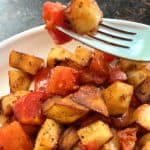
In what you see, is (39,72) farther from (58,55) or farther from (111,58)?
(111,58)

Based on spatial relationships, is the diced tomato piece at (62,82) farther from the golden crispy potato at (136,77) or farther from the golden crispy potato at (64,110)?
the golden crispy potato at (136,77)

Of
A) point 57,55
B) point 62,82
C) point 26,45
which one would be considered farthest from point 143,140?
point 26,45

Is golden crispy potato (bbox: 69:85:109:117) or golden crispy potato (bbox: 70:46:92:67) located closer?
golden crispy potato (bbox: 69:85:109:117)

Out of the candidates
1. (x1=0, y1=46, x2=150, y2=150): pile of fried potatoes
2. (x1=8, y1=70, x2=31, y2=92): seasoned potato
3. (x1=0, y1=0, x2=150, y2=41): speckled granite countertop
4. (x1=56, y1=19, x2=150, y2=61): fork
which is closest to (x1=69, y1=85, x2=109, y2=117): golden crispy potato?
(x1=0, y1=46, x2=150, y2=150): pile of fried potatoes

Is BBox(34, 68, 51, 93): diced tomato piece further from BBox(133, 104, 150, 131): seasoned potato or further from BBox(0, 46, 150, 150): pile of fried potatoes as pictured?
BBox(133, 104, 150, 131): seasoned potato

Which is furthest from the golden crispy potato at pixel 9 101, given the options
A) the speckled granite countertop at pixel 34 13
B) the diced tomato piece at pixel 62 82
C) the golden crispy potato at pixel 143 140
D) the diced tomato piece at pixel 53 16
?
the speckled granite countertop at pixel 34 13

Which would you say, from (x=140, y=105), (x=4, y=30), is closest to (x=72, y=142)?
(x=140, y=105)
